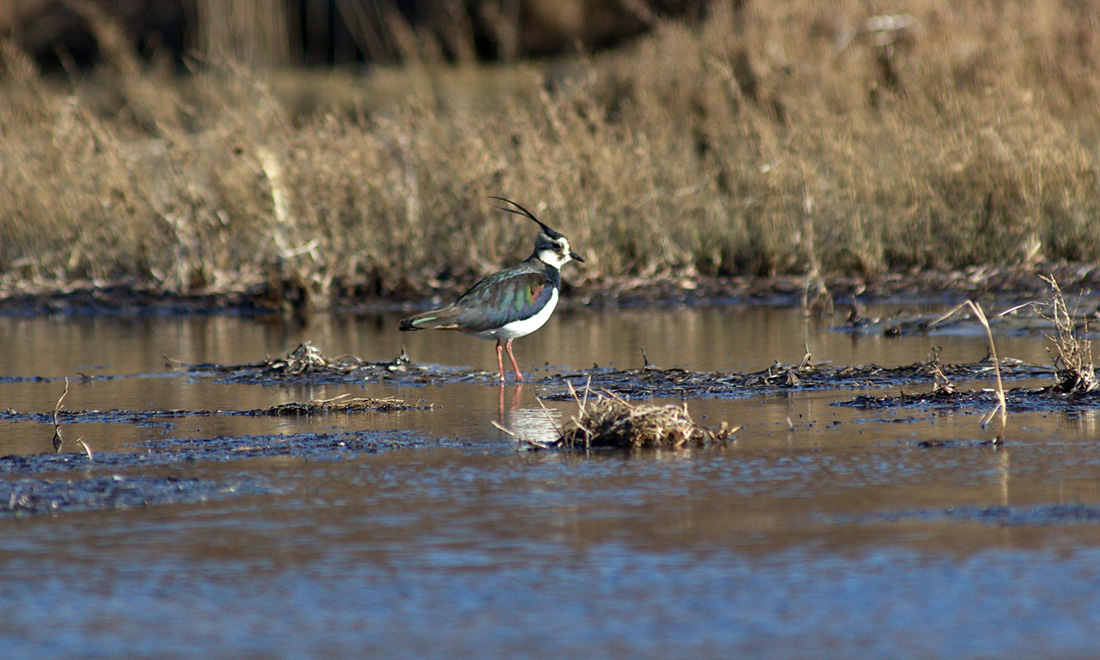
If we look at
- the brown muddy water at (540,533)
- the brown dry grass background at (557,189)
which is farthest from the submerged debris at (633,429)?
the brown dry grass background at (557,189)

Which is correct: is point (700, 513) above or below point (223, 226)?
below

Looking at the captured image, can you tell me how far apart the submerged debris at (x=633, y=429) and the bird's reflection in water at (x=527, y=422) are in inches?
5.0

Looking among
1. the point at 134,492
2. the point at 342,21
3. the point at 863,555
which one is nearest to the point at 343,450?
the point at 134,492

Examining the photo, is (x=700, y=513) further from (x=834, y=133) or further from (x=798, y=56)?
(x=798, y=56)

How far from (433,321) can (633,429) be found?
10.4 feet

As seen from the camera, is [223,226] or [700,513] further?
[223,226]

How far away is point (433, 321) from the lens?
9.41m

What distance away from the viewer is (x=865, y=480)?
570 centimetres

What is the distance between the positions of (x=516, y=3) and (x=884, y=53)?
13.1 m

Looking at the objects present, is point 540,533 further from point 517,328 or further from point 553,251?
point 553,251

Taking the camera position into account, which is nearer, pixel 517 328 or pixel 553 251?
pixel 517 328

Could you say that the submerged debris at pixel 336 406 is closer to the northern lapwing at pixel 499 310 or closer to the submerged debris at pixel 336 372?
the submerged debris at pixel 336 372

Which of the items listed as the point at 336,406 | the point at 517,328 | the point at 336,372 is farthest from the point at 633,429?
the point at 336,372

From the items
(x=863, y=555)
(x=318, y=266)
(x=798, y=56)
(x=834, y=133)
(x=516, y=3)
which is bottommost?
(x=863, y=555)
